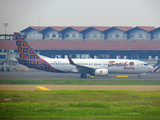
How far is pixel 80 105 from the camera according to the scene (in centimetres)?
1948

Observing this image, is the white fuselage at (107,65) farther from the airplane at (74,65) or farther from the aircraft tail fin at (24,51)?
the aircraft tail fin at (24,51)

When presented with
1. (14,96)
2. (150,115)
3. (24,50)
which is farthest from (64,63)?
(150,115)

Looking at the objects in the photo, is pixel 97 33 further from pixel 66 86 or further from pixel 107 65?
pixel 66 86

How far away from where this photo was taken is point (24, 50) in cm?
4525

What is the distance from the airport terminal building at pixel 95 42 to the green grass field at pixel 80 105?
45553 millimetres

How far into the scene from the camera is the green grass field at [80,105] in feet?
54.8

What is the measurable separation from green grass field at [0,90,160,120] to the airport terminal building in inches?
1793

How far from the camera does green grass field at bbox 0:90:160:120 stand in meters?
16.7

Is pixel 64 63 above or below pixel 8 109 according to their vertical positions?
above

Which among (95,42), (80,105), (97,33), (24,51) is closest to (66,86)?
(80,105)

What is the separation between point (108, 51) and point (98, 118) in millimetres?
59540

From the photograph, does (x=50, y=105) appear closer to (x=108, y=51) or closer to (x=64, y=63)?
(x=64, y=63)

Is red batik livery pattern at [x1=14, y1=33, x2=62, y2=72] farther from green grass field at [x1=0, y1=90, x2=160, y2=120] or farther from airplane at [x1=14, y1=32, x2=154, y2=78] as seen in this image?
green grass field at [x1=0, y1=90, x2=160, y2=120]

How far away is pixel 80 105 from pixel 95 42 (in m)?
61.3
